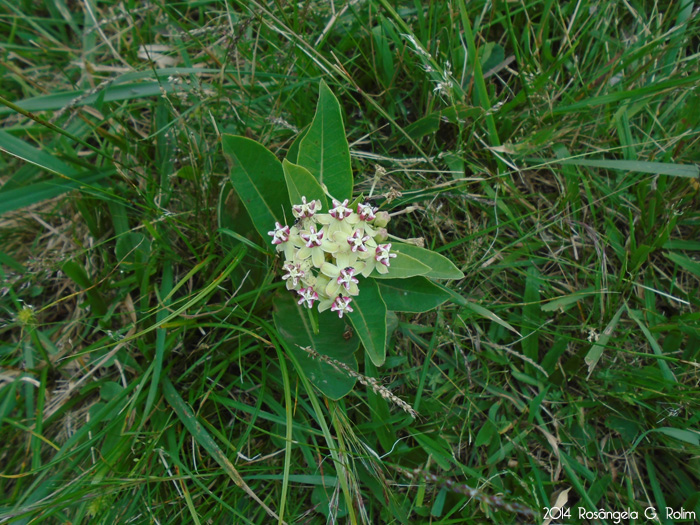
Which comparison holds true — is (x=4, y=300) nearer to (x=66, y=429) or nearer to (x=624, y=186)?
(x=66, y=429)

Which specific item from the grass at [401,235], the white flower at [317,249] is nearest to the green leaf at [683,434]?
the grass at [401,235]

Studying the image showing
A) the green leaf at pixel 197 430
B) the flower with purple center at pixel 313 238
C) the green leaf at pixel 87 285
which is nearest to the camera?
the flower with purple center at pixel 313 238

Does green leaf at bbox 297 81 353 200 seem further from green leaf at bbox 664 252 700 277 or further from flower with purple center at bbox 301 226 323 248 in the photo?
green leaf at bbox 664 252 700 277

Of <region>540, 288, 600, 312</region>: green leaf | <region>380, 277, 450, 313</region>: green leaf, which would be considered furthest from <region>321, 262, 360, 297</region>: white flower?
<region>540, 288, 600, 312</region>: green leaf

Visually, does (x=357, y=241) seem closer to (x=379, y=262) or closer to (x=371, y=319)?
(x=379, y=262)

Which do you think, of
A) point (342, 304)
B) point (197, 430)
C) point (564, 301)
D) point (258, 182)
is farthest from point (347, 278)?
point (564, 301)

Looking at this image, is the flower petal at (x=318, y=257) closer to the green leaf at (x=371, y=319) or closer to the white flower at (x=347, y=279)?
the white flower at (x=347, y=279)
